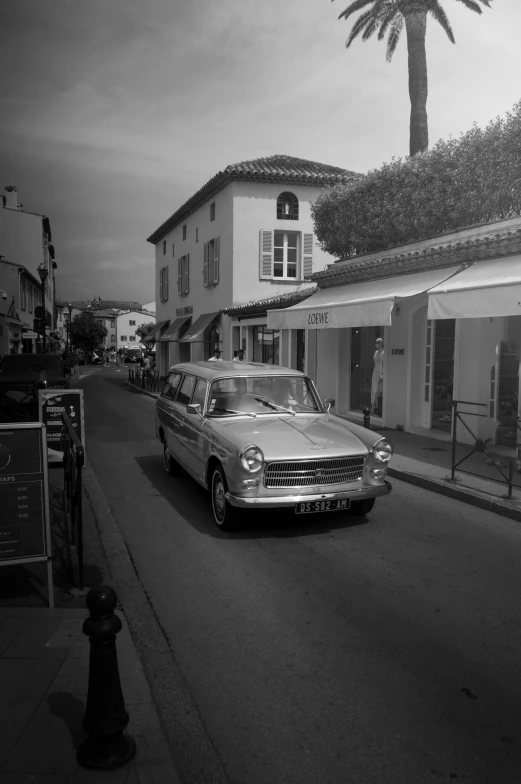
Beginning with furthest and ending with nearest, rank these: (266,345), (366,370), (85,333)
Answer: (85,333)
(266,345)
(366,370)

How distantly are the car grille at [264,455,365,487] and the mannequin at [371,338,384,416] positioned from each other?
8.32 m

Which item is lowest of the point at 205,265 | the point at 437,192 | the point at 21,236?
the point at 205,265

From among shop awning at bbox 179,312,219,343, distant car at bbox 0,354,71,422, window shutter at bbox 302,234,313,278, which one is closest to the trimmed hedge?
window shutter at bbox 302,234,313,278

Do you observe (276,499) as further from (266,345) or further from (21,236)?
(21,236)

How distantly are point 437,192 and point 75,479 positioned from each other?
600 inches

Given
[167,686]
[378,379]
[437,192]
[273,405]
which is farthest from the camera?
[437,192]

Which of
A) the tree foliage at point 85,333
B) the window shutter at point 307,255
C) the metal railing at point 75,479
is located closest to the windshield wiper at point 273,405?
the metal railing at point 75,479

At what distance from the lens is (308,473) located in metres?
6.09

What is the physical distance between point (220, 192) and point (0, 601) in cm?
2454

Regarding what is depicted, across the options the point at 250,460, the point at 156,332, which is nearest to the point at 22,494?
the point at 250,460

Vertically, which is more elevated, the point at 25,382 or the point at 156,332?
the point at 156,332

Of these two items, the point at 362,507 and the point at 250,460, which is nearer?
the point at 250,460

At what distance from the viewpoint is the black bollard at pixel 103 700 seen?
2660mm

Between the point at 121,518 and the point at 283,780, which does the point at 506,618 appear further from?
the point at 121,518
